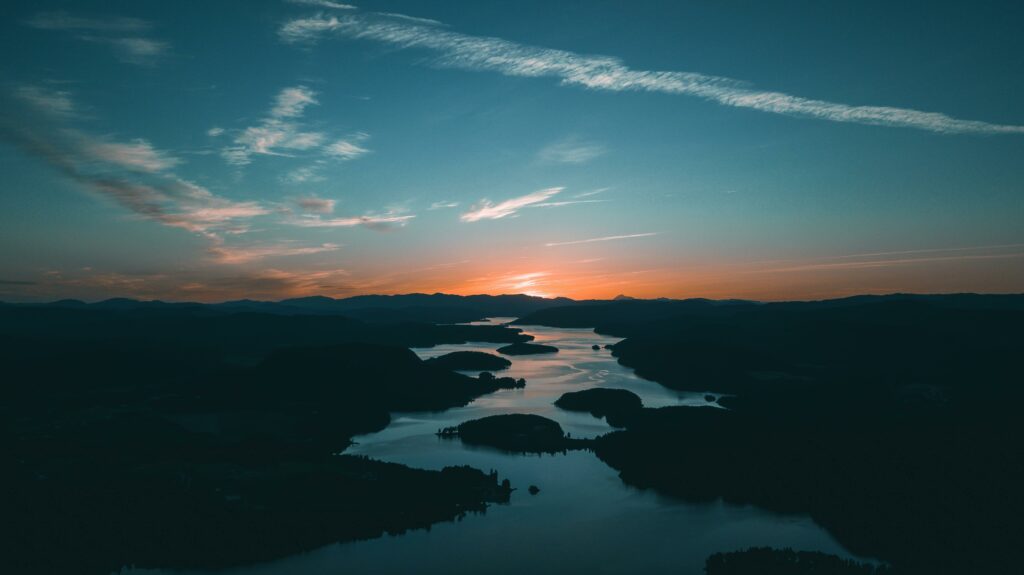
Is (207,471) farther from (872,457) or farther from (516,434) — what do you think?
(872,457)

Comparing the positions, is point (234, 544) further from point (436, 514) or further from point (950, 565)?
point (950, 565)

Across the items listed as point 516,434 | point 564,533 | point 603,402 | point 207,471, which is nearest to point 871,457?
point 564,533

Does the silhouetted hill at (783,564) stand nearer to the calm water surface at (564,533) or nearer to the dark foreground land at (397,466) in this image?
the dark foreground land at (397,466)

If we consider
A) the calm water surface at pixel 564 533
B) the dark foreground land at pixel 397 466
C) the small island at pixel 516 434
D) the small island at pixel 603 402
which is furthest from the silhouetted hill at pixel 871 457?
the small island at pixel 516 434

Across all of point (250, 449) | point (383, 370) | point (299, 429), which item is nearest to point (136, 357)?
point (383, 370)

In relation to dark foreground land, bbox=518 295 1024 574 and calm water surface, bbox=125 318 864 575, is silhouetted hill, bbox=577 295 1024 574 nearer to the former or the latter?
dark foreground land, bbox=518 295 1024 574

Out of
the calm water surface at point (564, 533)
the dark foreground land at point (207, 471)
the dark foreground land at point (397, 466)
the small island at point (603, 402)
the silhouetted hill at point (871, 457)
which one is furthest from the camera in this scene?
the small island at point (603, 402)
